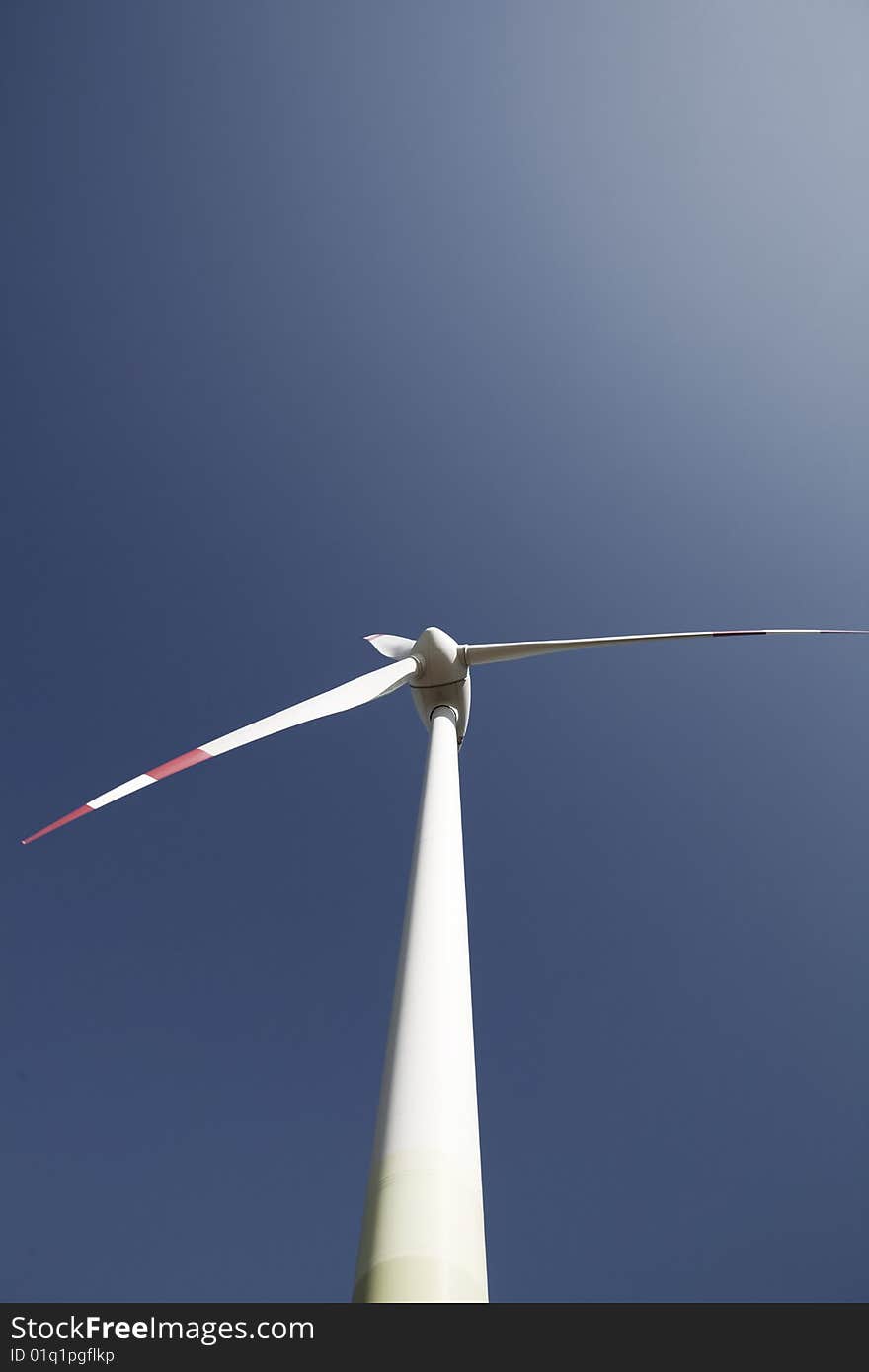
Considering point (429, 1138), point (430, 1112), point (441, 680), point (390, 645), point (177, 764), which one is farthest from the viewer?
point (390, 645)

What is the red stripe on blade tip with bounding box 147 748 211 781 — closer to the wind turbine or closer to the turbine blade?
the wind turbine

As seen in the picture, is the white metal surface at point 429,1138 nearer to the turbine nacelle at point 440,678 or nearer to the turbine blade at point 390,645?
the turbine nacelle at point 440,678

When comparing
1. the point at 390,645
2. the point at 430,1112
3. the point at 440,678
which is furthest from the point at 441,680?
the point at 430,1112

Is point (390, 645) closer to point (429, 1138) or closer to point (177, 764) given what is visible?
point (177, 764)

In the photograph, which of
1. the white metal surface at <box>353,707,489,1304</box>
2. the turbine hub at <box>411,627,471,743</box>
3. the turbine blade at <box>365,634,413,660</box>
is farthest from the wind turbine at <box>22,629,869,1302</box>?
the turbine blade at <box>365,634,413,660</box>
